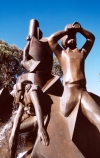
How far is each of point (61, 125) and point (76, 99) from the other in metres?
0.49

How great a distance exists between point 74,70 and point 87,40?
705 mm

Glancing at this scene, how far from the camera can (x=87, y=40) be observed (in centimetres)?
452

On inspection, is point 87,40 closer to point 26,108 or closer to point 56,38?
point 56,38

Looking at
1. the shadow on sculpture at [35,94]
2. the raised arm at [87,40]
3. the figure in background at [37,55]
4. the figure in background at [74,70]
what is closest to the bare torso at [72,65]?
the figure in background at [74,70]

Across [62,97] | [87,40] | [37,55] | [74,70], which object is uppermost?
[87,40]

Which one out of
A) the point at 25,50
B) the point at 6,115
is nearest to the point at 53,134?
the point at 6,115

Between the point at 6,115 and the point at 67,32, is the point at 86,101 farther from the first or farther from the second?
the point at 6,115

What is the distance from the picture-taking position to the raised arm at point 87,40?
14.6ft

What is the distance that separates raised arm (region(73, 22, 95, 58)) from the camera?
14.6 ft

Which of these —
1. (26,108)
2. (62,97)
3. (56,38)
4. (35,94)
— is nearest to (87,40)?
(56,38)

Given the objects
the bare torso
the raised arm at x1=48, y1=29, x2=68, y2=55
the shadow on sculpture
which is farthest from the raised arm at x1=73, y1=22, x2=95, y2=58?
the shadow on sculpture

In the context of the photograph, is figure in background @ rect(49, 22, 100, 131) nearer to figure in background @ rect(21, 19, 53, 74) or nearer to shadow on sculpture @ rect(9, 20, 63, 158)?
shadow on sculpture @ rect(9, 20, 63, 158)

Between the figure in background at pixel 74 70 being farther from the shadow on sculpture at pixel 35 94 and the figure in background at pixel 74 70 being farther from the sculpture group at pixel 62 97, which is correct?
the shadow on sculpture at pixel 35 94

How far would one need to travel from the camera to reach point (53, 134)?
3.88m
